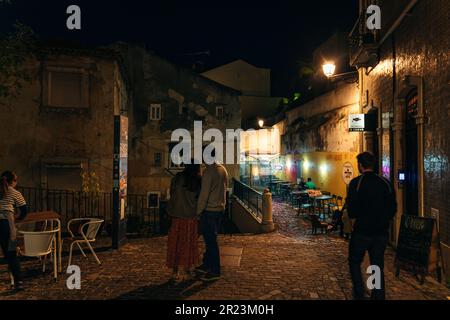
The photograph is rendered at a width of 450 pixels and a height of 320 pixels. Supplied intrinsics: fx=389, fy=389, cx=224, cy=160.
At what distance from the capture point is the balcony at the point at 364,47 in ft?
35.2

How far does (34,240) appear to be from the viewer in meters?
6.16

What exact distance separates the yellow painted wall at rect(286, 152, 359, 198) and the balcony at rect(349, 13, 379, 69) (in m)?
4.55

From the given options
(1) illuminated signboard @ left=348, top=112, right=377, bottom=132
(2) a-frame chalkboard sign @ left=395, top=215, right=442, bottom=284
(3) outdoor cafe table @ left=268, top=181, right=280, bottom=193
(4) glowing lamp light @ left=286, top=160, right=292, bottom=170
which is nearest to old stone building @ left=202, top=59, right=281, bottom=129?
(4) glowing lamp light @ left=286, top=160, right=292, bottom=170

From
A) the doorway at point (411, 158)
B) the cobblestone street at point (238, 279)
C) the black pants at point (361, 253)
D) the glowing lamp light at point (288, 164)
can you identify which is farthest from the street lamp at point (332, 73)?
the glowing lamp light at point (288, 164)

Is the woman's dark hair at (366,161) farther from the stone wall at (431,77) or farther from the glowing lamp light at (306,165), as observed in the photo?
the glowing lamp light at (306,165)

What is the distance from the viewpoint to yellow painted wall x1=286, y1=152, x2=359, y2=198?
1664cm

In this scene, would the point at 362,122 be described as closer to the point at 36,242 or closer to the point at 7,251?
the point at 36,242

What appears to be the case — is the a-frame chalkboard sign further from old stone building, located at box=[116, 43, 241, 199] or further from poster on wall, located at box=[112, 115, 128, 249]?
old stone building, located at box=[116, 43, 241, 199]

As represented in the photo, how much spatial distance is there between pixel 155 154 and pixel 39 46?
294 inches

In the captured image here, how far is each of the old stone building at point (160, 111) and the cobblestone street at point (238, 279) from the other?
9.30 meters
